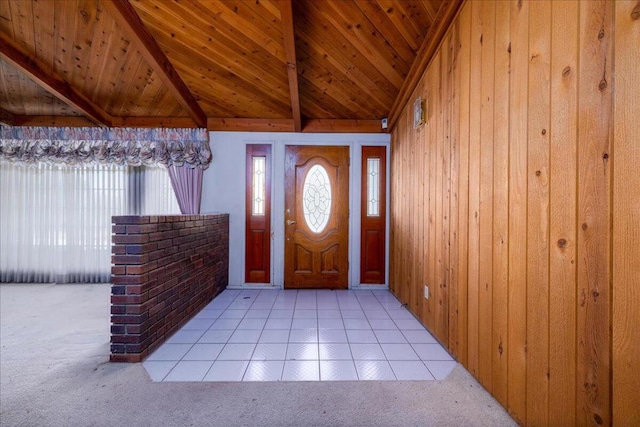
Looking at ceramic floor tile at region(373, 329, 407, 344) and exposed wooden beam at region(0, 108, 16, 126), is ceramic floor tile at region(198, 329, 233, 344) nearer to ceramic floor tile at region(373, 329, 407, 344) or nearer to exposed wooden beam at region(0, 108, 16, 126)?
ceramic floor tile at region(373, 329, 407, 344)

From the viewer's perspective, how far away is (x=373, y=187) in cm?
401

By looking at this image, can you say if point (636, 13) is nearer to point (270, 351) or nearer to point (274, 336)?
point (270, 351)

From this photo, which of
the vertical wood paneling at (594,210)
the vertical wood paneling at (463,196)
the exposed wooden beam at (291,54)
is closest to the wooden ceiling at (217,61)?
the exposed wooden beam at (291,54)

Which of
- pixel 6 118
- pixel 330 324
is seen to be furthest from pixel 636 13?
pixel 6 118

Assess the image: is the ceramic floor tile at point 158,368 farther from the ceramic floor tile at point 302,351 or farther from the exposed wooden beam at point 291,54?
the exposed wooden beam at point 291,54

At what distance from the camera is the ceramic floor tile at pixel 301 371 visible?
1770 mm

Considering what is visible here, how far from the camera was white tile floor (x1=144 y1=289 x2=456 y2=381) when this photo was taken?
1.83m

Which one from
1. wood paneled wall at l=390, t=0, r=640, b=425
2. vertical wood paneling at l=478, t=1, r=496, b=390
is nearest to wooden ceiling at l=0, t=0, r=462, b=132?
vertical wood paneling at l=478, t=1, r=496, b=390

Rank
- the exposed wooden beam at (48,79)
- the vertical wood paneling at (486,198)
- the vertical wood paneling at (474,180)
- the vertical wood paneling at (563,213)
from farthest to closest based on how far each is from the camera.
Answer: the exposed wooden beam at (48,79)
the vertical wood paneling at (474,180)
the vertical wood paneling at (486,198)
the vertical wood paneling at (563,213)

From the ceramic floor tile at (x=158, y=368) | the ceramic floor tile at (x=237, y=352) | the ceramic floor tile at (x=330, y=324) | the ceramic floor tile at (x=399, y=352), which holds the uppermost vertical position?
the ceramic floor tile at (x=237, y=352)

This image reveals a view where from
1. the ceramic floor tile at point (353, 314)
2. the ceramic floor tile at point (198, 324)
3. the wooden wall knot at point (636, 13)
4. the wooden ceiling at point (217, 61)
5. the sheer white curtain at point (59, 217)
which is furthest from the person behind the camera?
the sheer white curtain at point (59, 217)

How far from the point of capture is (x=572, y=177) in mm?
1079

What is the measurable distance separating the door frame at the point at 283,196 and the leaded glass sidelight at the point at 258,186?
0.14 meters

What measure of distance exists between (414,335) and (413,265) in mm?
762
